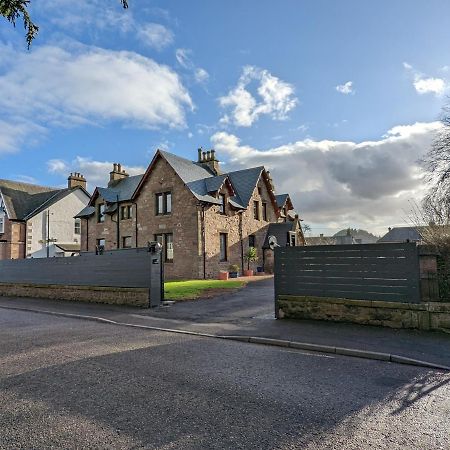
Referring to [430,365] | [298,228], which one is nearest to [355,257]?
[430,365]

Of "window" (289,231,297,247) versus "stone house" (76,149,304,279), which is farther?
"window" (289,231,297,247)

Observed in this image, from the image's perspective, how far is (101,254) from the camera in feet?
52.9

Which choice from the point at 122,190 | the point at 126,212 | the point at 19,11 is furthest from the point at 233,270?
the point at 19,11

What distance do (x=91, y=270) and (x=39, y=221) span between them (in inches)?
1140

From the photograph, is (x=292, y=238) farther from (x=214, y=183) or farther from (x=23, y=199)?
(x=23, y=199)

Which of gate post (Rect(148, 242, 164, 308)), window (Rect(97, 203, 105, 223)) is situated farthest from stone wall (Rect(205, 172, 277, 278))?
window (Rect(97, 203, 105, 223))

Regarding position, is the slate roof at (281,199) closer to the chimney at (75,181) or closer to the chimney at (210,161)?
the chimney at (210,161)

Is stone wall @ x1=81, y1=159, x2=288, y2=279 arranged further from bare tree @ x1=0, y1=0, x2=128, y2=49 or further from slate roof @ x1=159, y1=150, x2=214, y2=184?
bare tree @ x1=0, y1=0, x2=128, y2=49

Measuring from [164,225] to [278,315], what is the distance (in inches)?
737

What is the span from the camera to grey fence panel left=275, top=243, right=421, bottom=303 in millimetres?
9062

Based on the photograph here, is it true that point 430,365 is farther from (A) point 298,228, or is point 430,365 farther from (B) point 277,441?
(A) point 298,228

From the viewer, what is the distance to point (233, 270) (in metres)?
28.4

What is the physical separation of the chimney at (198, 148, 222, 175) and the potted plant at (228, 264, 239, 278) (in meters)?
9.97

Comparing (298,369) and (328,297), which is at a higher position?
(328,297)
